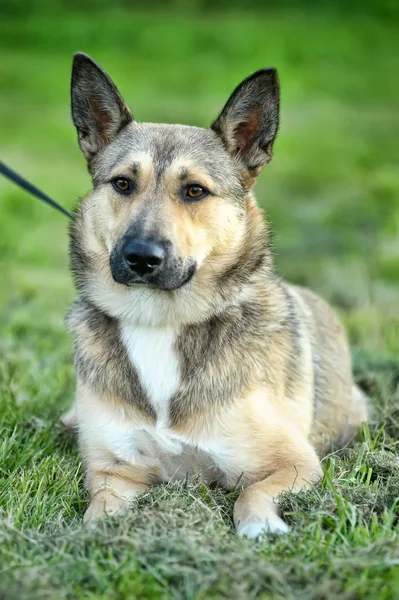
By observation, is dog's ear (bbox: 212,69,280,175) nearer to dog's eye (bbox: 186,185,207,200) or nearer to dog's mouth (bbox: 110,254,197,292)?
dog's eye (bbox: 186,185,207,200)

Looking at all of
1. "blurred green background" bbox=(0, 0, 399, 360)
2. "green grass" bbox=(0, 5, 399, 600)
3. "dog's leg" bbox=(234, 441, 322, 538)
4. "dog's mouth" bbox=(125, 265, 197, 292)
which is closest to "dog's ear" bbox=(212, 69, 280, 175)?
"dog's mouth" bbox=(125, 265, 197, 292)

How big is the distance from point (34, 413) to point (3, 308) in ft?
8.26

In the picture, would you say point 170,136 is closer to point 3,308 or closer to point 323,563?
point 323,563

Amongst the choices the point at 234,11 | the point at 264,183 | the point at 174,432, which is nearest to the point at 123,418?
the point at 174,432

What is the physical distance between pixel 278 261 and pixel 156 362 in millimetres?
5500

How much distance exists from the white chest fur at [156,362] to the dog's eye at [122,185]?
665 millimetres

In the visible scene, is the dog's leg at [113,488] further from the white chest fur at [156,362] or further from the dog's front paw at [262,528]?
the dog's front paw at [262,528]

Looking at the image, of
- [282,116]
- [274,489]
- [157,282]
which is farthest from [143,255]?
[282,116]

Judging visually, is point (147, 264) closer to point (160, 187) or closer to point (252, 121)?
point (160, 187)

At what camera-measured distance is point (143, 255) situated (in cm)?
378

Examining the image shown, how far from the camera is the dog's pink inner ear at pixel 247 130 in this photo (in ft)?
14.5

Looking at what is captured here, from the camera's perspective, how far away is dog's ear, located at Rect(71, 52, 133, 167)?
14.3 feet

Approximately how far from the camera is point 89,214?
173 inches

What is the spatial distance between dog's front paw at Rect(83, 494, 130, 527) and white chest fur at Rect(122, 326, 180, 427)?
0.40 m
